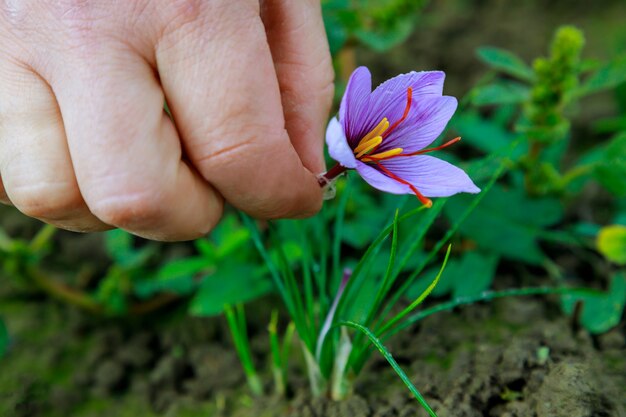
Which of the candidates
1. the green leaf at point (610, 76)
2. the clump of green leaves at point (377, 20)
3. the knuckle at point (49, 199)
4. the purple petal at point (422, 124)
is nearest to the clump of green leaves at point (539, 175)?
the green leaf at point (610, 76)

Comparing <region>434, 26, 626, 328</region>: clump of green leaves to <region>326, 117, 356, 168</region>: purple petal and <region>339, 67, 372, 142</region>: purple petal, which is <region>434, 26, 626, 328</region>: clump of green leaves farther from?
<region>326, 117, 356, 168</region>: purple petal

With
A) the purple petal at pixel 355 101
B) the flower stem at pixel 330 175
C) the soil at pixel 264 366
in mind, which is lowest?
the soil at pixel 264 366

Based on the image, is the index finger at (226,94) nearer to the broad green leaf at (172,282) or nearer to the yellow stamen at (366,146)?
the yellow stamen at (366,146)

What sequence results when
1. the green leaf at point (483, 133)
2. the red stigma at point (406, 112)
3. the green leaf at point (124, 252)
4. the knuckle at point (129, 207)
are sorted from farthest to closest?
1. the green leaf at point (483, 133)
2. the green leaf at point (124, 252)
3. the red stigma at point (406, 112)
4. the knuckle at point (129, 207)

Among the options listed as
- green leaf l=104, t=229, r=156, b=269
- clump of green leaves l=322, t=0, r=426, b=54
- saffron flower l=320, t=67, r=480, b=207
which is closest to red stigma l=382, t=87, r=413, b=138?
saffron flower l=320, t=67, r=480, b=207

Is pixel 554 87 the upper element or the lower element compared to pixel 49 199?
lower

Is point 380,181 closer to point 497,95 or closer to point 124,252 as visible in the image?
point 497,95

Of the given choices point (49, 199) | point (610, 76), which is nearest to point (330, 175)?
point (49, 199)

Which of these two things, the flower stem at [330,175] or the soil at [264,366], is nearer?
the flower stem at [330,175]
